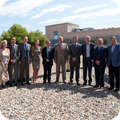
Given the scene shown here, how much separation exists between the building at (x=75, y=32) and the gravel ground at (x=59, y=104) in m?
24.8

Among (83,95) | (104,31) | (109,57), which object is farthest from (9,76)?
(104,31)

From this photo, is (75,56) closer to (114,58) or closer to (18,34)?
(114,58)

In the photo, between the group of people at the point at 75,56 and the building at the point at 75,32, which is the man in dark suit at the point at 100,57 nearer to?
the group of people at the point at 75,56

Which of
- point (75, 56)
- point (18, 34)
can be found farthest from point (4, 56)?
point (18, 34)

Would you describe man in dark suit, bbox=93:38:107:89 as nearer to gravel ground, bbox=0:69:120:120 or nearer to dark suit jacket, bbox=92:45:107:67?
dark suit jacket, bbox=92:45:107:67

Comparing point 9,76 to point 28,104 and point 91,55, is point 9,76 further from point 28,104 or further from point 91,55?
point 91,55

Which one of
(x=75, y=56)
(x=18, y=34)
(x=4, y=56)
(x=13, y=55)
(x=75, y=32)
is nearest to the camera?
(x=4, y=56)

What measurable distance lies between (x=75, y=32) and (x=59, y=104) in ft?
104

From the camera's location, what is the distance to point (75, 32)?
3400 cm

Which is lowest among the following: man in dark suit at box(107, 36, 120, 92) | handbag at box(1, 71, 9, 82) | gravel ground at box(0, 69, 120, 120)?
gravel ground at box(0, 69, 120, 120)

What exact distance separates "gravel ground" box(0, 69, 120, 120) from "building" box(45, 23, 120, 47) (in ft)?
81.3

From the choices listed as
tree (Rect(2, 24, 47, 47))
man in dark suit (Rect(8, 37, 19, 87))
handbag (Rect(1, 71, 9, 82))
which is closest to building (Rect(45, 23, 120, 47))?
tree (Rect(2, 24, 47, 47))

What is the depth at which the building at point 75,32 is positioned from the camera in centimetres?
2805

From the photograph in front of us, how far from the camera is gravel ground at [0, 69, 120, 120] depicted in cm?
317
